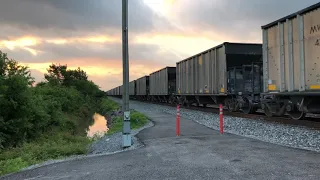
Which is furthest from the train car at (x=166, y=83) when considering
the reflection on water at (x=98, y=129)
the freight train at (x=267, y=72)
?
the reflection on water at (x=98, y=129)

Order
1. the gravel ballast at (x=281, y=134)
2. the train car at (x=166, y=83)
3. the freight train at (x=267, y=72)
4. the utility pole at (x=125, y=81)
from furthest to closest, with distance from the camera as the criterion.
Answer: the train car at (x=166, y=83) → the freight train at (x=267, y=72) → the utility pole at (x=125, y=81) → the gravel ballast at (x=281, y=134)

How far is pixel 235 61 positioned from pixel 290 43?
7.29 meters

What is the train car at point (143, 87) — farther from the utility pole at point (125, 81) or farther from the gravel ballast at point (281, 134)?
the utility pole at point (125, 81)

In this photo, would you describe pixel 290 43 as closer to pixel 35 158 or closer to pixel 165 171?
pixel 165 171

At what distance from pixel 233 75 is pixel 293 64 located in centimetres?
663

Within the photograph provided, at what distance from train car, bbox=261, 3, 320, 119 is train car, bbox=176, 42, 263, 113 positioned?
3657 mm

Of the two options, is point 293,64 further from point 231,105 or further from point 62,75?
point 62,75

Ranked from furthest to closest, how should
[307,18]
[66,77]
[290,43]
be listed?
[66,77] < [290,43] < [307,18]

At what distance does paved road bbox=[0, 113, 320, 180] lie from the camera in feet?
18.9

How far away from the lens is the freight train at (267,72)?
11461mm

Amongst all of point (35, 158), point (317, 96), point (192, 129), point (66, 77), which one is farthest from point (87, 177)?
point (66, 77)

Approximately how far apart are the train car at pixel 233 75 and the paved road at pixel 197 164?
9147 millimetres

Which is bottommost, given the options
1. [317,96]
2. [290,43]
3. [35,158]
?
[35,158]

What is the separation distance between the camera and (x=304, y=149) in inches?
311
